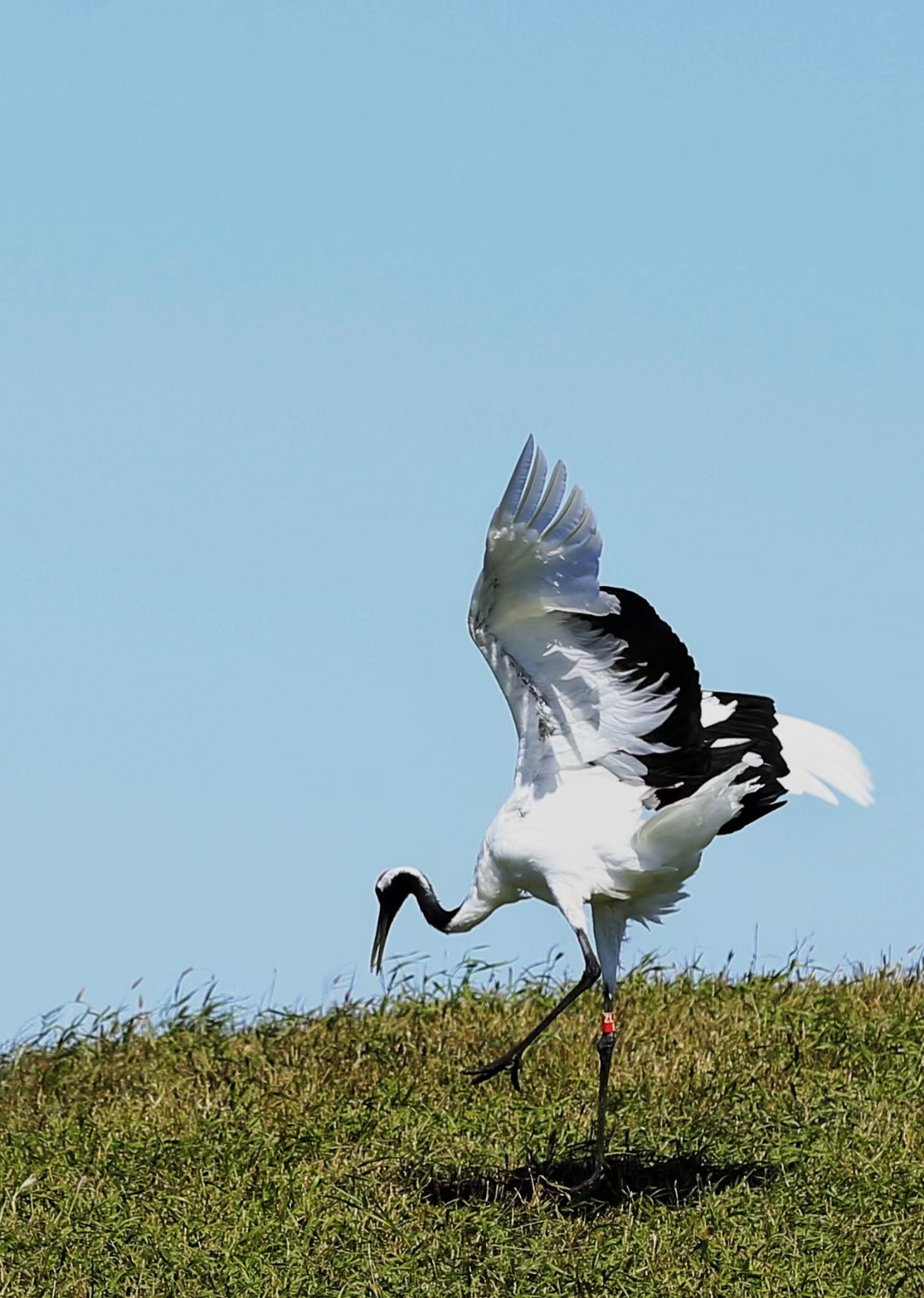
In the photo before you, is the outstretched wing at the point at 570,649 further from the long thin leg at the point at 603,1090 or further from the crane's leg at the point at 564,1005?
the long thin leg at the point at 603,1090

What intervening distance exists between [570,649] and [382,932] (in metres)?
1.96

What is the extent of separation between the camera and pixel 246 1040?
30.3 feet

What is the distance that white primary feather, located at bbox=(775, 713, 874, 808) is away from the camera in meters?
7.62

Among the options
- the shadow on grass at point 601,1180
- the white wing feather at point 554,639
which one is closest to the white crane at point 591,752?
the white wing feather at point 554,639

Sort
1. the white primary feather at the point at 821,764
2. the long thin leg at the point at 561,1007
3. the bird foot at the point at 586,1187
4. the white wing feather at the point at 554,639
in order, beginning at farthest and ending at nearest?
the white primary feather at the point at 821,764 < the long thin leg at the point at 561,1007 < the bird foot at the point at 586,1187 < the white wing feather at the point at 554,639

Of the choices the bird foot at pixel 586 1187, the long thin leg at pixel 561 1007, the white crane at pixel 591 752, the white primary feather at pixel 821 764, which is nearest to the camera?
the white crane at pixel 591 752

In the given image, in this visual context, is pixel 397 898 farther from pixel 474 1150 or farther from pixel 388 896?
pixel 474 1150

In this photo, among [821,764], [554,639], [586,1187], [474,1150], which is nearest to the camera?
[554,639]

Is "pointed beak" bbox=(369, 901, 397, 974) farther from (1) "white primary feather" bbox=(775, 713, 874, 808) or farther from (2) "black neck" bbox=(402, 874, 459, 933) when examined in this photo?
(1) "white primary feather" bbox=(775, 713, 874, 808)

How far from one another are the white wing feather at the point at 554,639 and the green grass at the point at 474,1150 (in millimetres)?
1531

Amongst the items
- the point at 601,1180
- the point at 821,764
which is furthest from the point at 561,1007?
the point at 821,764

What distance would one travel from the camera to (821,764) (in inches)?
A: 304

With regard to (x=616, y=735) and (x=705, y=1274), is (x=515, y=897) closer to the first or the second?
(x=616, y=735)

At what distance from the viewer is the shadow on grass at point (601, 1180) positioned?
6965 mm
